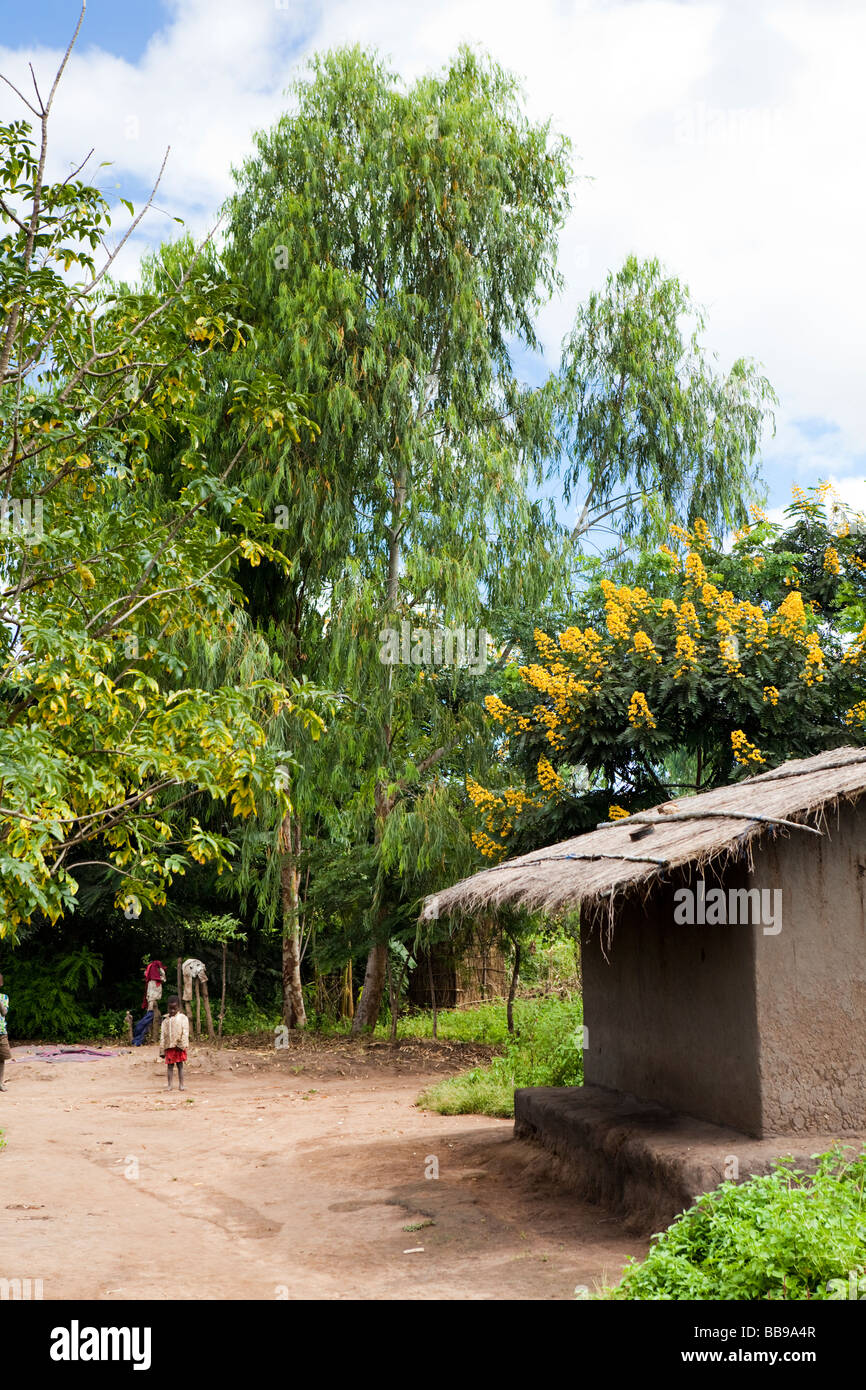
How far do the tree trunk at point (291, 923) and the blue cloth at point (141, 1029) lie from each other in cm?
222

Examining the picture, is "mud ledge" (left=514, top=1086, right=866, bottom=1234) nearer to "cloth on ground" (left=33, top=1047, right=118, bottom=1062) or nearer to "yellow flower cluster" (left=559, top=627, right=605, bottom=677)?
"yellow flower cluster" (left=559, top=627, right=605, bottom=677)

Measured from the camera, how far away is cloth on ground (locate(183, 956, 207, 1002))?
1805 cm

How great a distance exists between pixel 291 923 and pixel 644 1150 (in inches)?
433

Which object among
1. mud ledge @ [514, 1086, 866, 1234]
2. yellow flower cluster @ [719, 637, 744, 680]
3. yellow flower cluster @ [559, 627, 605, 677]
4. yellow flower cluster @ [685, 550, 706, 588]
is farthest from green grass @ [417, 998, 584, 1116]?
yellow flower cluster @ [685, 550, 706, 588]

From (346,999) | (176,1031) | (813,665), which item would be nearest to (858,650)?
(813,665)

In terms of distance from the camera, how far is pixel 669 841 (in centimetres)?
742

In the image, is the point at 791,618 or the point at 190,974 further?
the point at 190,974

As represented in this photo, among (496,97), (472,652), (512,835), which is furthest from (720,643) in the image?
(496,97)

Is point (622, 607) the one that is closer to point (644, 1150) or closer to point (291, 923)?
point (644, 1150)

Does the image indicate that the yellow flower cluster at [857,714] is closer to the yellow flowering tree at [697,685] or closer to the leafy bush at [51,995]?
the yellow flowering tree at [697,685]

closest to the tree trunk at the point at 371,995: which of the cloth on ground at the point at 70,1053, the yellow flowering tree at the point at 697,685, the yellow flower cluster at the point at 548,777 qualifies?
the cloth on ground at the point at 70,1053

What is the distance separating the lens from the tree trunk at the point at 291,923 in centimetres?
1733
